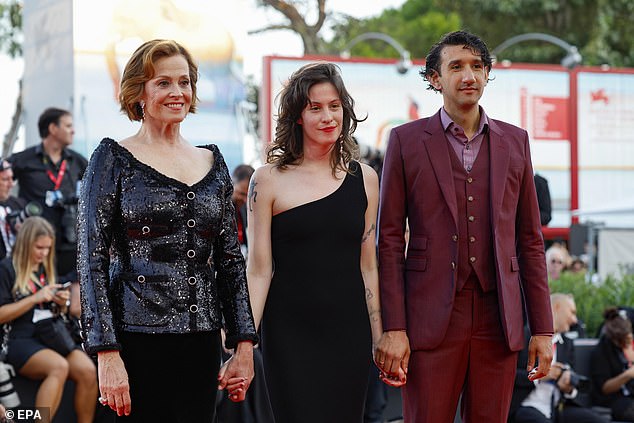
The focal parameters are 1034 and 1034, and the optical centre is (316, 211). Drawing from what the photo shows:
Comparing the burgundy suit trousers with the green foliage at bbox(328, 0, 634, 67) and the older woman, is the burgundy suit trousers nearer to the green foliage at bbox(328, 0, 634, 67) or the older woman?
the older woman

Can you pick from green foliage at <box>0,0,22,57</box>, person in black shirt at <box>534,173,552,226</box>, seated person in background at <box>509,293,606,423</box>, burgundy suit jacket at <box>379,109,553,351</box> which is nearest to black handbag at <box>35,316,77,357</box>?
seated person in background at <box>509,293,606,423</box>

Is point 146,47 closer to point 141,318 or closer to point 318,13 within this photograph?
point 141,318

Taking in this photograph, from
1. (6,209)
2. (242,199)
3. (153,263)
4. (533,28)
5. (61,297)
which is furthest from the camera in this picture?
(533,28)

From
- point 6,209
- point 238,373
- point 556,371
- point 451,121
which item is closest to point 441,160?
point 451,121

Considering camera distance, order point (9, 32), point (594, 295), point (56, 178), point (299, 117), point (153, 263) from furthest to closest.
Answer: point (9, 32) → point (594, 295) → point (56, 178) → point (299, 117) → point (153, 263)

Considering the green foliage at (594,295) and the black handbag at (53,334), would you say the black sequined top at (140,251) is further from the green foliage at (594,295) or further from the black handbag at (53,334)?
the green foliage at (594,295)

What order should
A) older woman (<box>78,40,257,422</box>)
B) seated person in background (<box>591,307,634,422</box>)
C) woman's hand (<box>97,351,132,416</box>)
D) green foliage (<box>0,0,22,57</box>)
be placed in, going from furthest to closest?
1. green foliage (<box>0,0,22,57</box>)
2. seated person in background (<box>591,307,634,422</box>)
3. older woman (<box>78,40,257,422</box>)
4. woman's hand (<box>97,351,132,416</box>)

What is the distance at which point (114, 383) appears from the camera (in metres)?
3.18

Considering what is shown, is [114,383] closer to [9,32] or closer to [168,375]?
[168,375]

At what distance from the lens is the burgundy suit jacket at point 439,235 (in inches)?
159

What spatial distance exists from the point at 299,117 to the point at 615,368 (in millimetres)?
5384

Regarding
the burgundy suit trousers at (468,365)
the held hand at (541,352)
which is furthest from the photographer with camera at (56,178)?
the held hand at (541,352)

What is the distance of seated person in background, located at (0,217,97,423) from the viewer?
7398mm

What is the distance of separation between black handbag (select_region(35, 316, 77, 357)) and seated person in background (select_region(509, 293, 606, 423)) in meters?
3.30
